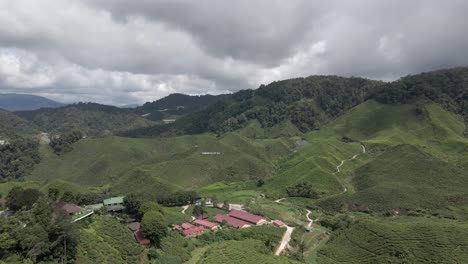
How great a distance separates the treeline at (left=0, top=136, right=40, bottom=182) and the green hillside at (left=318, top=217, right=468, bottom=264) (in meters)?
178

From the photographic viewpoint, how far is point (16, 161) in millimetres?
188250

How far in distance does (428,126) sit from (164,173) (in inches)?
5184

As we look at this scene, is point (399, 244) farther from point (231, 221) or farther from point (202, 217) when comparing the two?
point (202, 217)

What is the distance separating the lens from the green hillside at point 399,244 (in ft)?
175

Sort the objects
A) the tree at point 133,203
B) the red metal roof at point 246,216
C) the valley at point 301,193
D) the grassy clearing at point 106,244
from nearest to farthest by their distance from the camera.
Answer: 1. the grassy clearing at point 106,244
2. the valley at point 301,193
3. the tree at point 133,203
4. the red metal roof at point 246,216

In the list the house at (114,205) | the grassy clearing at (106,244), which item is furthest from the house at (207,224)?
the grassy clearing at (106,244)

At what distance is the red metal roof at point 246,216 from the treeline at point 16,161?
152682mm

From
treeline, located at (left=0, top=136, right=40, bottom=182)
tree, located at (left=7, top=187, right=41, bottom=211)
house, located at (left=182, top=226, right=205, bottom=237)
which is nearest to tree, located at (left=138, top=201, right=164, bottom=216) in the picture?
house, located at (left=182, top=226, right=205, bottom=237)

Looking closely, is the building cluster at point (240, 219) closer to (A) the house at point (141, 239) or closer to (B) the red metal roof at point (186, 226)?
(B) the red metal roof at point (186, 226)

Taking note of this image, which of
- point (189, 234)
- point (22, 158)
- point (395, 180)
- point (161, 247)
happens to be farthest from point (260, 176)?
point (22, 158)

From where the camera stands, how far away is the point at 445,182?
308 ft

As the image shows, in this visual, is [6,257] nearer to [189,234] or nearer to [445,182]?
[189,234]

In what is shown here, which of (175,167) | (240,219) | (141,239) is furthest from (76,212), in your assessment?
(175,167)

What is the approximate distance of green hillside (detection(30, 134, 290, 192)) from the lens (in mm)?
128250
